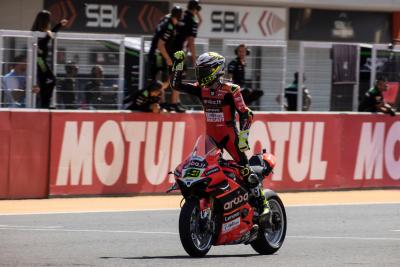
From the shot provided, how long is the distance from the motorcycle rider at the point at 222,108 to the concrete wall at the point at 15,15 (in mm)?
14292

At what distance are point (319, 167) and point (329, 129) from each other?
0.70 meters

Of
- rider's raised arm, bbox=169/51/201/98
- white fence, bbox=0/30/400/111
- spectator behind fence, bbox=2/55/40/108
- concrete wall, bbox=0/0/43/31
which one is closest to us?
rider's raised arm, bbox=169/51/201/98

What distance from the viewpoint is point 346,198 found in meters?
18.1

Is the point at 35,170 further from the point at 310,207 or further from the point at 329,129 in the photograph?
the point at 329,129

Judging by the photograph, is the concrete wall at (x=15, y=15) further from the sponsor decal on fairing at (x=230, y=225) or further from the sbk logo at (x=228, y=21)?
the sponsor decal on fairing at (x=230, y=225)

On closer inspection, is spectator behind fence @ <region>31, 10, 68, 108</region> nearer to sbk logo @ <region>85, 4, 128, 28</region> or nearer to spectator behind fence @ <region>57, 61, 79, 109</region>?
spectator behind fence @ <region>57, 61, 79, 109</region>

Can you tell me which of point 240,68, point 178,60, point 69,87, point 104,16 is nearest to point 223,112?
point 178,60

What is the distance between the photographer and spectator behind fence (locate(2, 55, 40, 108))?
1603 centimetres

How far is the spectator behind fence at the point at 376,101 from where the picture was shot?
19.6 metres

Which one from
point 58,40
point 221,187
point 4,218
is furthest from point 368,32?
point 221,187

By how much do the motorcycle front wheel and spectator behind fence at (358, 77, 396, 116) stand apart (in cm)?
978

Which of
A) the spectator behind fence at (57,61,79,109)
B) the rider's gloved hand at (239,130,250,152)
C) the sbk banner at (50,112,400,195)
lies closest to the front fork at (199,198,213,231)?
the rider's gloved hand at (239,130,250,152)

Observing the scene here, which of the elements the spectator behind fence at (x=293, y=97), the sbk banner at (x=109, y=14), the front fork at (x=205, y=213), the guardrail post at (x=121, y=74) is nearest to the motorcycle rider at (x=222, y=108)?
the front fork at (x=205, y=213)

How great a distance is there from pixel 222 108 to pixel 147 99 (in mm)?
6273
